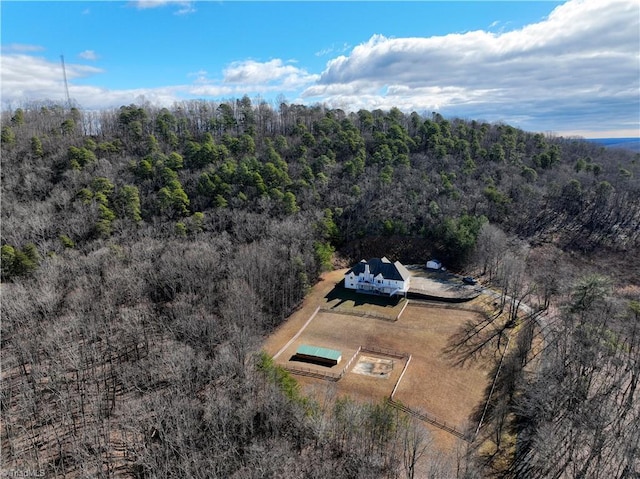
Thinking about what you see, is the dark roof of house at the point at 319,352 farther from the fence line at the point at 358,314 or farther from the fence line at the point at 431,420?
the fence line at the point at 358,314

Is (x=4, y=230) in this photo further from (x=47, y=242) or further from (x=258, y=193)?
(x=258, y=193)

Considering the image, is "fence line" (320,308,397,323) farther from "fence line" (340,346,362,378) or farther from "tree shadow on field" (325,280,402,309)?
"fence line" (340,346,362,378)

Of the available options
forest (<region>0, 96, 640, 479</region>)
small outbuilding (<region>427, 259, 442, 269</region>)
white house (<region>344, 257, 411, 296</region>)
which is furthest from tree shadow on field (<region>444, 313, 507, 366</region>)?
small outbuilding (<region>427, 259, 442, 269</region>)

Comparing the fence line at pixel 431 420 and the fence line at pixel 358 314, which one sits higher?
the fence line at pixel 358 314

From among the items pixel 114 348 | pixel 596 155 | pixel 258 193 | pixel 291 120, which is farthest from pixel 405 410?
pixel 596 155

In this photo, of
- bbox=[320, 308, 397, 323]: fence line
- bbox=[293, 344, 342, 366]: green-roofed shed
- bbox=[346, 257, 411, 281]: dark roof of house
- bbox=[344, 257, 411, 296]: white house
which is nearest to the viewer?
bbox=[293, 344, 342, 366]: green-roofed shed

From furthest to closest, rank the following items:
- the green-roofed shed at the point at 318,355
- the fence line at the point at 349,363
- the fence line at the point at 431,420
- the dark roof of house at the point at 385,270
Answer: the dark roof of house at the point at 385,270, the green-roofed shed at the point at 318,355, the fence line at the point at 349,363, the fence line at the point at 431,420

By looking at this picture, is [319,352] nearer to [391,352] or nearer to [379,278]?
[391,352]

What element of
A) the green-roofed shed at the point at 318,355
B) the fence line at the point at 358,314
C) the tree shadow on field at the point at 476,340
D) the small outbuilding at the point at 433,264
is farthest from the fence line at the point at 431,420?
the small outbuilding at the point at 433,264

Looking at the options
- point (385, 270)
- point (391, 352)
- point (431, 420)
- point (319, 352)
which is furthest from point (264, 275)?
point (431, 420)
